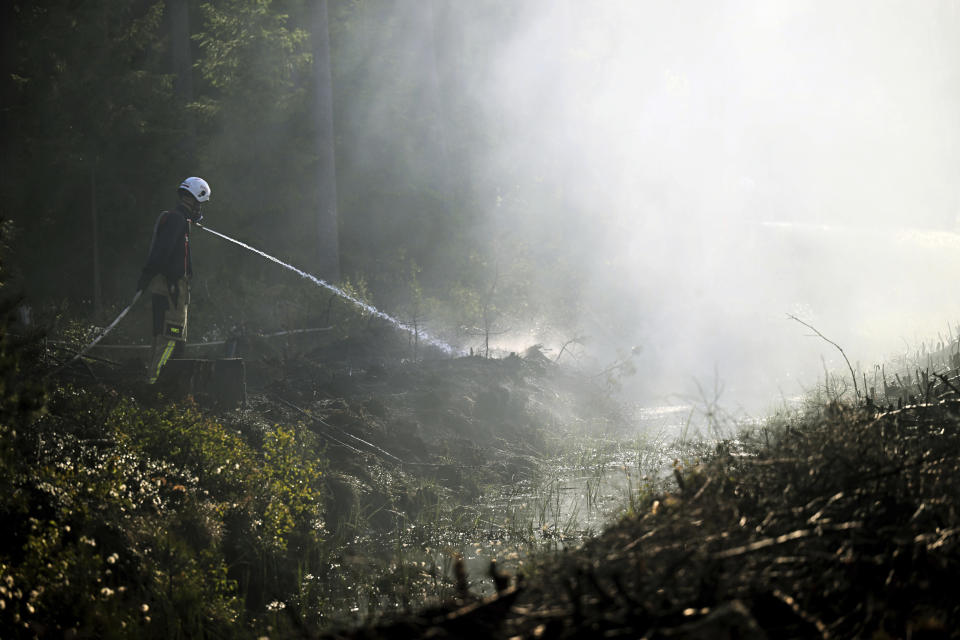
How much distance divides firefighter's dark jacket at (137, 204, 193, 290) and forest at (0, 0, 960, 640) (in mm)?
951

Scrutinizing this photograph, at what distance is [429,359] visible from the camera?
51.3ft

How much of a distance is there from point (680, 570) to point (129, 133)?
1649 centimetres

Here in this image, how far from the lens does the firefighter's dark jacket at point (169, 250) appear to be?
9.86m

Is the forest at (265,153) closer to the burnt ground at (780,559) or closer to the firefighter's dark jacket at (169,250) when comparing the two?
the firefighter's dark jacket at (169,250)

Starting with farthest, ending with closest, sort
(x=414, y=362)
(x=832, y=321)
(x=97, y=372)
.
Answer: (x=832, y=321)
(x=414, y=362)
(x=97, y=372)

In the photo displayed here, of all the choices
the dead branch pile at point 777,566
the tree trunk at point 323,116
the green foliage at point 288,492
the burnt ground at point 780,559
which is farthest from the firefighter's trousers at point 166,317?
the tree trunk at point 323,116

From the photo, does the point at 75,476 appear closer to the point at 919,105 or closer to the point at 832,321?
the point at 832,321

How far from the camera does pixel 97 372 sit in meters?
9.65

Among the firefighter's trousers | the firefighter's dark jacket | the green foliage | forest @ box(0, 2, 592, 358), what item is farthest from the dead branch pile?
forest @ box(0, 2, 592, 358)

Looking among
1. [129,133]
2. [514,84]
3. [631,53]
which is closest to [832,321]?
[631,53]

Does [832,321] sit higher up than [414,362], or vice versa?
[832,321]

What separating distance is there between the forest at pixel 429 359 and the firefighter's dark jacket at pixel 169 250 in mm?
951

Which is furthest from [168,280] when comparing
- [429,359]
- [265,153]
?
[265,153]

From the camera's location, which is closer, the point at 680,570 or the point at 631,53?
the point at 680,570
